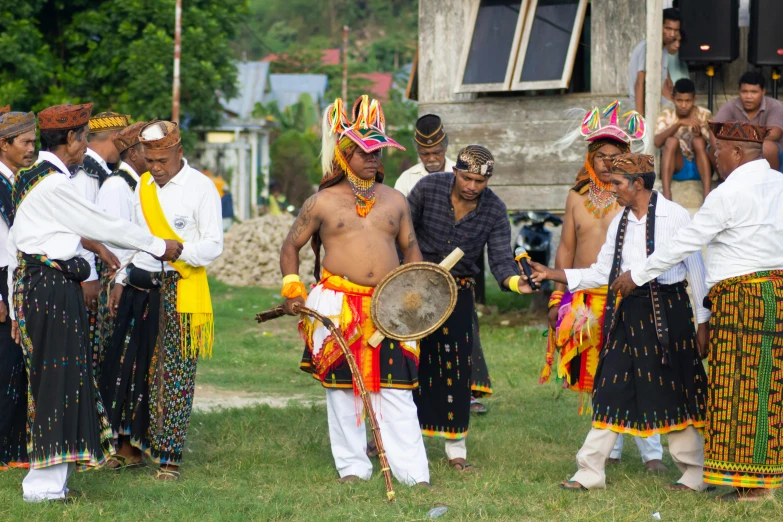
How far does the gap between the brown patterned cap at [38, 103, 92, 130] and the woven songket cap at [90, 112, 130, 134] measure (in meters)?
1.10

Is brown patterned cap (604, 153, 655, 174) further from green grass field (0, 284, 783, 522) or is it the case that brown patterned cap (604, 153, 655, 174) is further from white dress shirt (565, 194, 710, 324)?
green grass field (0, 284, 783, 522)

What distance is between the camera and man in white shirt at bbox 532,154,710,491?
5836 millimetres

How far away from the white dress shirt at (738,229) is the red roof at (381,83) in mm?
40376

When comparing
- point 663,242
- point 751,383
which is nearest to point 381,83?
point 663,242

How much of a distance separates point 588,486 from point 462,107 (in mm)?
7489

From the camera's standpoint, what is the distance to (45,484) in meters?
5.54

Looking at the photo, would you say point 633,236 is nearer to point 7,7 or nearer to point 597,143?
point 597,143

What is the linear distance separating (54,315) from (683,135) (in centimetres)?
715

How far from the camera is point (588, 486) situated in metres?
5.97

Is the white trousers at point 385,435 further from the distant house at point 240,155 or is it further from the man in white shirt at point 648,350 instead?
the distant house at point 240,155

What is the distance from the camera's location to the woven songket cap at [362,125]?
600cm

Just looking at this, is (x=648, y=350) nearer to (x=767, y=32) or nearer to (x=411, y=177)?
(x=411, y=177)

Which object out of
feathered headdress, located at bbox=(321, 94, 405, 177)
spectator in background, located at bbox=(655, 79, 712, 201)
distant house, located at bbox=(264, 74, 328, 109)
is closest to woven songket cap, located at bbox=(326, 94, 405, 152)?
feathered headdress, located at bbox=(321, 94, 405, 177)

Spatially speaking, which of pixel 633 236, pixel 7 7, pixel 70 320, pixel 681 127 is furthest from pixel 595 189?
pixel 7 7
